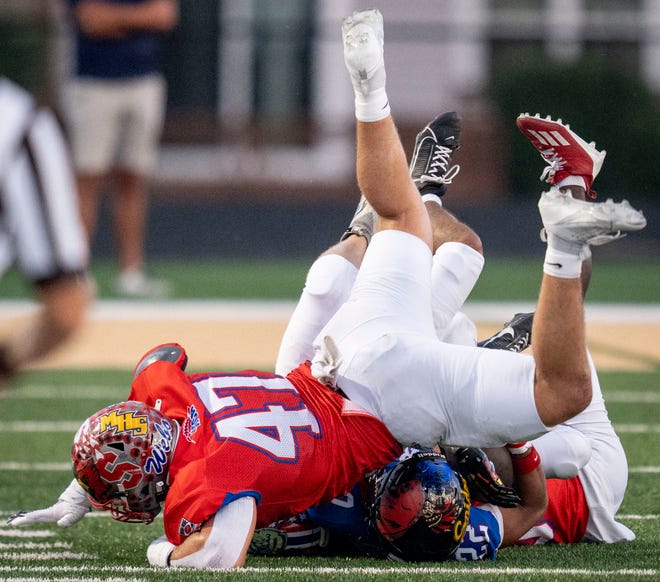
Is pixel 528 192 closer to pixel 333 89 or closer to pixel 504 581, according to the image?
pixel 333 89

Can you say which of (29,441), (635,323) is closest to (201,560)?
(29,441)

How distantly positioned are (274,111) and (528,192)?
3546 millimetres

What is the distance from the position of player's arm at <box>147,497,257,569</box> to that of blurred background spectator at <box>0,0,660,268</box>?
1108 cm

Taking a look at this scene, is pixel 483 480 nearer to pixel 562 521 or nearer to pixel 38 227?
pixel 562 521

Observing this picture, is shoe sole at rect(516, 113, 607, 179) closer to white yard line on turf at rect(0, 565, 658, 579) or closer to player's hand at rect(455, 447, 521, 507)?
player's hand at rect(455, 447, 521, 507)

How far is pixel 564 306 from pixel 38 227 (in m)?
1.74

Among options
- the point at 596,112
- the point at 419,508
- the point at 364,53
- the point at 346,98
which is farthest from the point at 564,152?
the point at 346,98

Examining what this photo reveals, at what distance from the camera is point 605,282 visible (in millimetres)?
Answer: 12977

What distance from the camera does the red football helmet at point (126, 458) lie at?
4.06m

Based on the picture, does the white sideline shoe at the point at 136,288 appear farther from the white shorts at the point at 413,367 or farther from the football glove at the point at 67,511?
the white shorts at the point at 413,367

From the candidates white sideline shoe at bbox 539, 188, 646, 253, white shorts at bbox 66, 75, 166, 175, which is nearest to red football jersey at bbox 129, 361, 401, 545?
white sideline shoe at bbox 539, 188, 646, 253

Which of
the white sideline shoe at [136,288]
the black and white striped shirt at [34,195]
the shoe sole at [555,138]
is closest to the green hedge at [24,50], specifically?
the white sideline shoe at [136,288]

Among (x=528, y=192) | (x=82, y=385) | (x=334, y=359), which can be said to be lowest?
(x=528, y=192)

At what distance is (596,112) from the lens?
16.5 meters
